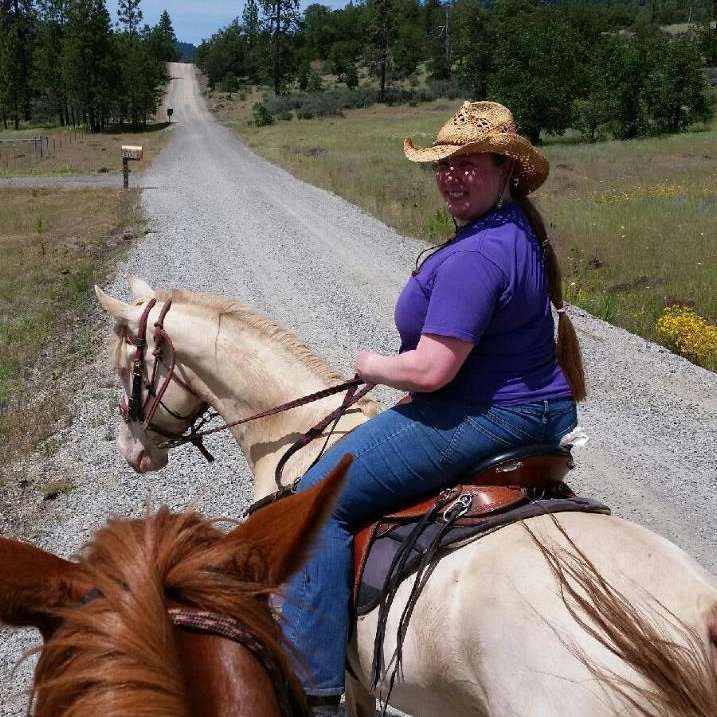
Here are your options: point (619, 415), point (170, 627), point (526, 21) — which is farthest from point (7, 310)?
point (526, 21)

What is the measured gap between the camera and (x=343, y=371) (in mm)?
8234

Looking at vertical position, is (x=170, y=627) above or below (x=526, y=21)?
below

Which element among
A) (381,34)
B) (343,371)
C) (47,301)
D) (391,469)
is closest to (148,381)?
(391,469)

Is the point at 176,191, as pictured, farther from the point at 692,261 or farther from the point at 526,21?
the point at 526,21

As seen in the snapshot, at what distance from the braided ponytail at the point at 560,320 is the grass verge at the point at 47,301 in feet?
17.0

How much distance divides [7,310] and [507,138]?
1089 cm

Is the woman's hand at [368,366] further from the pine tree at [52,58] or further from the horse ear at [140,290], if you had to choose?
the pine tree at [52,58]

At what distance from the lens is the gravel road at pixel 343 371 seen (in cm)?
555

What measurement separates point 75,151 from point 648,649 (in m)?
52.6

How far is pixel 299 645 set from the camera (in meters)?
2.54

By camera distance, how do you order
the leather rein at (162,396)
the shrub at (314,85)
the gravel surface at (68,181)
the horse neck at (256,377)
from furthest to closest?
1. the shrub at (314,85)
2. the gravel surface at (68,181)
3. the horse neck at (256,377)
4. the leather rein at (162,396)

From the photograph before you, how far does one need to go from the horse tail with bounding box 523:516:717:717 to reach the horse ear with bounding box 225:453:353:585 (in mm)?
814

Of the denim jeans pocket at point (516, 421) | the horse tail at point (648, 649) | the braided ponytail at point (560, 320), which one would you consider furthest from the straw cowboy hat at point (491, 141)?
the horse tail at point (648, 649)

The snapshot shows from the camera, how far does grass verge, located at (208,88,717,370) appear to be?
11.6 m
